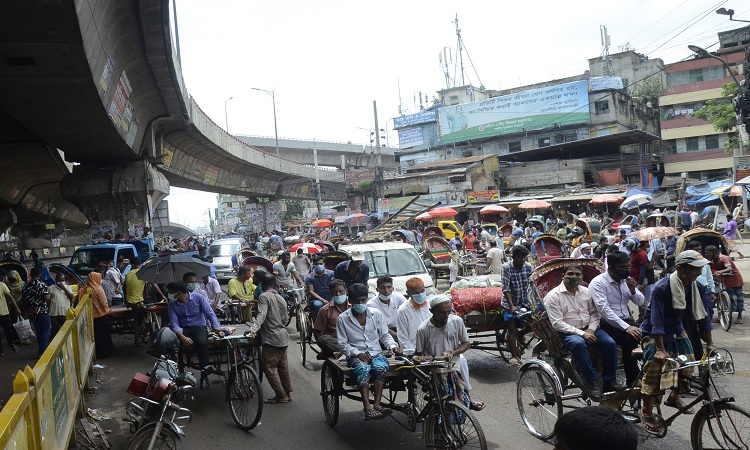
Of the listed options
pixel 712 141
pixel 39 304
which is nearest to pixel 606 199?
pixel 712 141

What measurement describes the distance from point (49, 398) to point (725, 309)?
1067cm

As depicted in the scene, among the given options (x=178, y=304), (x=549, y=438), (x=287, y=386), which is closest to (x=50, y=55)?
(x=178, y=304)

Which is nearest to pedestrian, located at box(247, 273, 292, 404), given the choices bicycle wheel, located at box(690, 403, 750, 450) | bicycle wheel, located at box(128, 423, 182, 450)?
bicycle wheel, located at box(128, 423, 182, 450)

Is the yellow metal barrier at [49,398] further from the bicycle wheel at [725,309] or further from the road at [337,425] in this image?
the bicycle wheel at [725,309]

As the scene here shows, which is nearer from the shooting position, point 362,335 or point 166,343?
point 362,335

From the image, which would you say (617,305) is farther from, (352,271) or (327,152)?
(327,152)

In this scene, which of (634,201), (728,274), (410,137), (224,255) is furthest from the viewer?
(410,137)

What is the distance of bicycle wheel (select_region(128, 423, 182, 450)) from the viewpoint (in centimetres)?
588

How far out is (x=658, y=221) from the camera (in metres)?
18.8

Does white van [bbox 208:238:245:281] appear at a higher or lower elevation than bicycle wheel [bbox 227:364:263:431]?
higher

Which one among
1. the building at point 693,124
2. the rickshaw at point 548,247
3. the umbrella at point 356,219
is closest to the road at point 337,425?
the rickshaw at point 548,247

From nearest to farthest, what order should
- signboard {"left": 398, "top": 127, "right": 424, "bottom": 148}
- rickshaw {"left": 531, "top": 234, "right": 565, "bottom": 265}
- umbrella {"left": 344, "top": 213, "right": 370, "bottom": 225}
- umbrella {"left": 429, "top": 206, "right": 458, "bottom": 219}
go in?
rickshaw {"left": 531, "top": 234, "right": 565, "bottom": 265} < umbrella {"left": 429, "top": 206, "right": 458, "bottom": 219} < umbrella {"left": 344, "top": 213, "right": 370, "bottom": 225} < signboard {"left": 398, "top": 127, "right": 424, "bottom": 148}

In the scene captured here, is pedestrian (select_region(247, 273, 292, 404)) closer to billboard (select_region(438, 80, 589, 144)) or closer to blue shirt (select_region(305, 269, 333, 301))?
blue shirt (select_region(305, 269, 333, 301))

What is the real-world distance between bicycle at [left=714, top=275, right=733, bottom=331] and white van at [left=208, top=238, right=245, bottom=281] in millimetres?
17317
